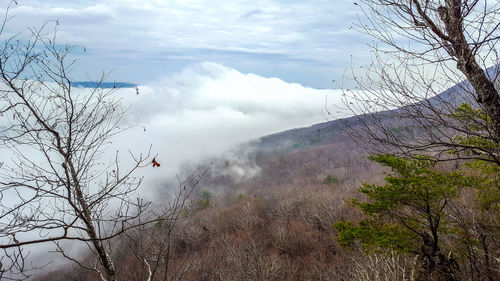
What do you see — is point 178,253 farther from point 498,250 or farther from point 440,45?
point 440,45

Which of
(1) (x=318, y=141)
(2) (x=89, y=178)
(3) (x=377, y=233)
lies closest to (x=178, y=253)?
(3) (x=377, y=233)

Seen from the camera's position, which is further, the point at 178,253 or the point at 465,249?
the point at 178,253

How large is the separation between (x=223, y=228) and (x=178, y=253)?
5547 millimetres

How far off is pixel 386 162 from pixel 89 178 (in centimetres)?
697

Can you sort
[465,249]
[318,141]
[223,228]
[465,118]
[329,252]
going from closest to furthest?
[465,118]
[465,249]
[329,252]
[223,228]
[318,141]

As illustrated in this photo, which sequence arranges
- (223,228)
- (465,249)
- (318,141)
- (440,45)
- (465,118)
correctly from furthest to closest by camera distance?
(318,141) < (223,228) < (465,249) < (465,118) < (440,45)

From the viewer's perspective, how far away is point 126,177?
450 cm

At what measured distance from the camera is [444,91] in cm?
481

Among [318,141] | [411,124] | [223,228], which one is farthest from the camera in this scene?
[318,141]

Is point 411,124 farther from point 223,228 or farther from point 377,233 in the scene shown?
point 223,228

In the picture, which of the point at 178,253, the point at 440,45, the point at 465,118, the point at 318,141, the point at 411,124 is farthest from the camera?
the point at 318,141

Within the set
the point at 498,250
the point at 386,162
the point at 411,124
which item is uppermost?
the point at 411,124

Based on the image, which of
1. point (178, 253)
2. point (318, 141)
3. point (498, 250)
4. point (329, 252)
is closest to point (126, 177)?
point (498, 250)

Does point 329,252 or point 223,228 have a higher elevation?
point 329,252
